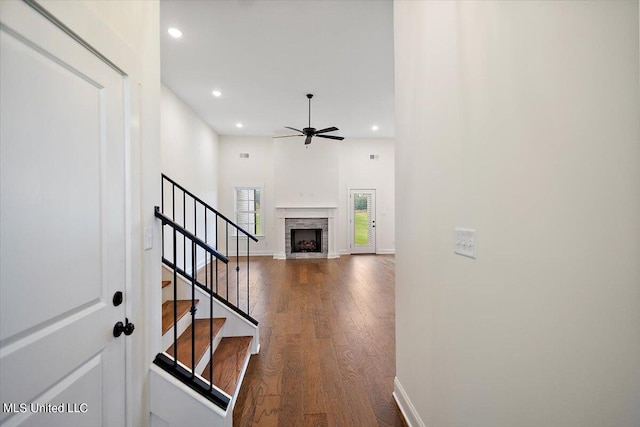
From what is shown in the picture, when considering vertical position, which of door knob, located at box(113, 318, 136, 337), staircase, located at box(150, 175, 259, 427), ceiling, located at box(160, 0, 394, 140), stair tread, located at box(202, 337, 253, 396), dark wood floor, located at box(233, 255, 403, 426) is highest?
ceiling, located at box(160, 0, 394, 140)

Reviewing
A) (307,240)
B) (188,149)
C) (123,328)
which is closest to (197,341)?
(123,328)

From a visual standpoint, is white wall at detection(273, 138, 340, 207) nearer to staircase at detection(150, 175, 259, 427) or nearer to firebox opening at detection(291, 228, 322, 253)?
firebox opening at detection(291, 228, 322, 253)

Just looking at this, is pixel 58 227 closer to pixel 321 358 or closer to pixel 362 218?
pixel 321 358

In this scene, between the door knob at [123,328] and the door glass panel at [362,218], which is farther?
the door glass panel at [362,218]

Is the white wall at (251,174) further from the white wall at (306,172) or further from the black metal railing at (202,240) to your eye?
the black metal railing at (202,240)

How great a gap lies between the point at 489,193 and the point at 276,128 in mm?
6950

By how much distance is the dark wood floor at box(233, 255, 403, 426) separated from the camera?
71.2 inches

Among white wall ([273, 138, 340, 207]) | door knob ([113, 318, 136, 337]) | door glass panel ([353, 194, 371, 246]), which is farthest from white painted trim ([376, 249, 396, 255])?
door knob ([113, 318, 136, 337])

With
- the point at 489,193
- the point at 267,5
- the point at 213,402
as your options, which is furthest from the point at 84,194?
the point at 267,5

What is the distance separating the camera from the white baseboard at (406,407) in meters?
1.62

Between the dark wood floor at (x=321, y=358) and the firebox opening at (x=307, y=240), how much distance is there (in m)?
3.11

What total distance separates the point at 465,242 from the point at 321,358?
184cm

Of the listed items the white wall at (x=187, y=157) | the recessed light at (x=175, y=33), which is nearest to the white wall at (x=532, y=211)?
the recessed light at (x=175, y=33)

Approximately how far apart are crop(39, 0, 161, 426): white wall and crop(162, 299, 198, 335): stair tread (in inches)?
19.2
